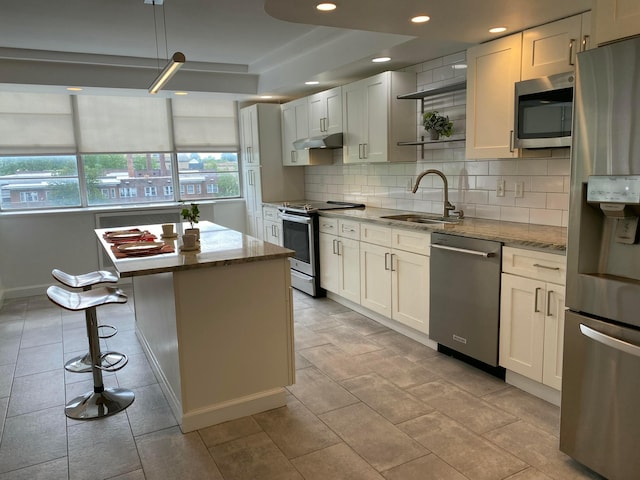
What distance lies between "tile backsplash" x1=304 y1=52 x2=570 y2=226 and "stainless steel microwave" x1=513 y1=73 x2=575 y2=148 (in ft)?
0.85

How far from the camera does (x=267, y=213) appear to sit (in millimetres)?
6152

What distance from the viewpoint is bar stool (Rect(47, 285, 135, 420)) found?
110 inches

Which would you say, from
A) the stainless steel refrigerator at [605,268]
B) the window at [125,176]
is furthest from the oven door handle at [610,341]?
the window at [125,176]

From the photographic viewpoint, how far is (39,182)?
5746mm

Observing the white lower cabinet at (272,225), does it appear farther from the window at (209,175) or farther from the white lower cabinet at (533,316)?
the white lower cabinet at (533,316)

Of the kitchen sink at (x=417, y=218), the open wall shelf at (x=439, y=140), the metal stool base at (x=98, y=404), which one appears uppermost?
the open wall shelf at (x=439, y=140)

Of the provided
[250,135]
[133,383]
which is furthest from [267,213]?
[133,383]

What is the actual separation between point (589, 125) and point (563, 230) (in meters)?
1.29

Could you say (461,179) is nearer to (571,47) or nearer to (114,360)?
(571,47)

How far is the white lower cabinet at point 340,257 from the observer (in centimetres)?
444

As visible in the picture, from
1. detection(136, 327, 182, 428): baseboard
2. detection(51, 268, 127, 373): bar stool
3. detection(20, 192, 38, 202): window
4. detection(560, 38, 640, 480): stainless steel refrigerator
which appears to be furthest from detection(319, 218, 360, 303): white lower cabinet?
detection(20, 192, 38, 202): window

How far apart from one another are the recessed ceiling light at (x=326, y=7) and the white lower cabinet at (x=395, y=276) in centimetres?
168

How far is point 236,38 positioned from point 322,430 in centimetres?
356

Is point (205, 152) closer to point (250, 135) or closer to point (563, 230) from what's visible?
point (250, 135)
